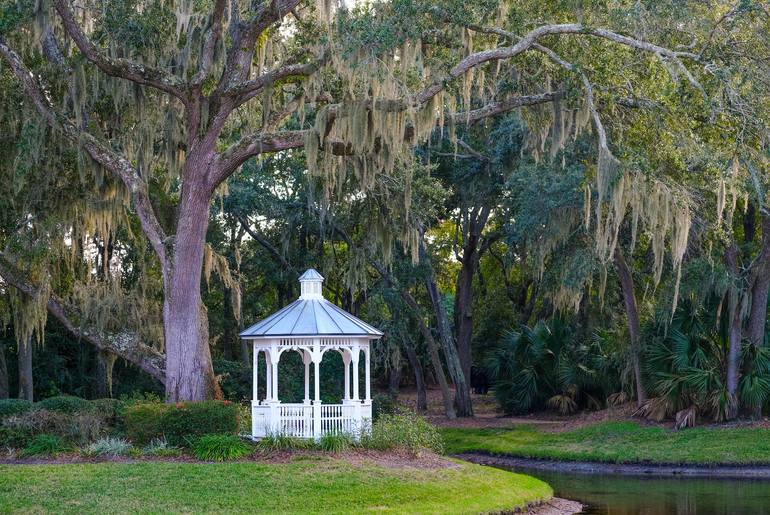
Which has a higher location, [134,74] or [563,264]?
[134,74]

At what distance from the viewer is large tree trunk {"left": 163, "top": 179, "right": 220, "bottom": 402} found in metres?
19.0

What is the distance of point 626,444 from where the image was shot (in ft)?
81.9

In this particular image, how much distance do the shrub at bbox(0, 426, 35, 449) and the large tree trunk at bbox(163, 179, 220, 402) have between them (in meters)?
2.71

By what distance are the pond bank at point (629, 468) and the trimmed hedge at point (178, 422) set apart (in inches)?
347

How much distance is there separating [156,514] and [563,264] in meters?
16.6

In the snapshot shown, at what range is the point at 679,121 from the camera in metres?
17.8

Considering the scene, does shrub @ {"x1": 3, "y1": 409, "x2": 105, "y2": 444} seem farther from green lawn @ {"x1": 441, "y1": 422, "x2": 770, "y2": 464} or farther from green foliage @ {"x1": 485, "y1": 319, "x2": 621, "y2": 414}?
green foliage @ {"x1": 485, "y1": 319, "x2": 621, "y2": 414}

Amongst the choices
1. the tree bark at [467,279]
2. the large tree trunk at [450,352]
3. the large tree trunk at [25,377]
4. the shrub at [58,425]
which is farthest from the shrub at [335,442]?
the tree bark at [467,279]

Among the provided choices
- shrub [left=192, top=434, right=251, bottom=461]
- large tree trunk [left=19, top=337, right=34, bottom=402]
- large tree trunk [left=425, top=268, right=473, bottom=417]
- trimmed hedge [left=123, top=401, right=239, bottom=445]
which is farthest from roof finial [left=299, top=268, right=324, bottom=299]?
large tree trunk [left=425, top=268, right=473, bottom=417]

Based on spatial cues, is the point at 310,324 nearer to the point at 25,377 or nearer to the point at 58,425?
the point at 58,425

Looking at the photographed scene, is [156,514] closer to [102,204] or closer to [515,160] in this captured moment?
[102,204]

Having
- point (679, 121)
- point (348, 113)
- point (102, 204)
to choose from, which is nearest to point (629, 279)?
point (679, 121)

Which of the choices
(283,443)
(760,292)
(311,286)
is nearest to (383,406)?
(311,286)

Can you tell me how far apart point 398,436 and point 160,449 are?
4.20 meters
